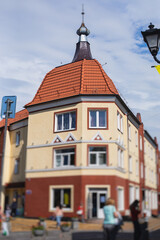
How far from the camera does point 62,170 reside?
2577 centimetres

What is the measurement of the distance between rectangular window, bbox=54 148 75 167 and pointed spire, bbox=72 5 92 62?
35.3 feet

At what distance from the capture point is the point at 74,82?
90.1 feet

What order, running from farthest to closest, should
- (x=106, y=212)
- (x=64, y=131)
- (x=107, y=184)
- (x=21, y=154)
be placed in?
(x=21, y=154) < (x=64, y=131) < (x=107, y=184) < (x=106, y=212)

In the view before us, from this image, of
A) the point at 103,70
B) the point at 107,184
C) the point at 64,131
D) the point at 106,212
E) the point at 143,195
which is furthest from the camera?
the point at 143,195

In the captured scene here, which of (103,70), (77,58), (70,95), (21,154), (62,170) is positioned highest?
(77,58)

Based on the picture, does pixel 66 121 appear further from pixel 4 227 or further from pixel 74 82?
pixel 4 227

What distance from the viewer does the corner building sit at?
971 inches

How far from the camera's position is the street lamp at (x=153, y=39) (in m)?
8.62

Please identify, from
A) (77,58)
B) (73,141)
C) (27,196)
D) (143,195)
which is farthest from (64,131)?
(143,195)

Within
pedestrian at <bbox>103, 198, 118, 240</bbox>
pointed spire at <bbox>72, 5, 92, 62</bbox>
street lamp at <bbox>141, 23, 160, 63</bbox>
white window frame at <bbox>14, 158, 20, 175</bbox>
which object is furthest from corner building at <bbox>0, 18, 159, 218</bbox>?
street lamp at <bbox>141, 23, 160, 63</bbox>

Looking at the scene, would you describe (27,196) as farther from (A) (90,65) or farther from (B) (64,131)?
(A) (90,65)

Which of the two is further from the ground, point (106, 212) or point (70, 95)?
point (70, 95)

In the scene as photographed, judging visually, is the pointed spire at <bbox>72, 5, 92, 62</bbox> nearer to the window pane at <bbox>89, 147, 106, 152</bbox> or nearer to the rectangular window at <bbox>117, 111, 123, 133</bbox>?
the rectangular window at <bbox>117, 111, 123, 133</bbox>

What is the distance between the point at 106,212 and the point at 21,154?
885 inches
